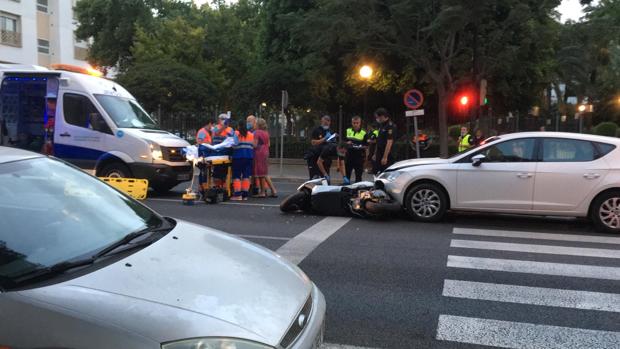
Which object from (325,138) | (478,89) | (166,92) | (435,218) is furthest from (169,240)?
(166,92)

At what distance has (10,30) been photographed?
39719 mm

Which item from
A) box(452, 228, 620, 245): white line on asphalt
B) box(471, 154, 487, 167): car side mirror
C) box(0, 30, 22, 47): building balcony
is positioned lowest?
box(452, 228, 620, 245): white line on asphalt

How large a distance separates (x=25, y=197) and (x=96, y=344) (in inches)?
55.2

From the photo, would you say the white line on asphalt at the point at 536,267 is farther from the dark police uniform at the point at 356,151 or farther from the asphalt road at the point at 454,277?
the dark police uniform at the point at 356,151

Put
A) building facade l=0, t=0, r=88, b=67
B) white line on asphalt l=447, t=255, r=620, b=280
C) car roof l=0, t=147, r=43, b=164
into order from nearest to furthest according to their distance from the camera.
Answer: car roof l=0, t=147, r=43, b=164
white line on asphalt l=447, t=255, r=620, b=280
building facade l=0, t=0, r=88, b=67

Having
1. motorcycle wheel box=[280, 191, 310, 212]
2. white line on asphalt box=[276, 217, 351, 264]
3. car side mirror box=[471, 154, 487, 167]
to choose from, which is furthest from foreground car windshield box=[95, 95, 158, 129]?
car side mirror box=[471, 154, 487, 167]

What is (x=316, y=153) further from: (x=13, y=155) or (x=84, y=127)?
(x=13, y=155)

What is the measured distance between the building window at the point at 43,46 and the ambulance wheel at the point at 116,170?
39214 millimetres

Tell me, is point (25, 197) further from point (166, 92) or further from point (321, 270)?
point (166, 92)

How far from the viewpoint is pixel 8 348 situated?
6.77 ft

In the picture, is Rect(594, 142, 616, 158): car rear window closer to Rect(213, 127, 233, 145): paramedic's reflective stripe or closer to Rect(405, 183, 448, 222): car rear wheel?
Rect(405, 183, 448, 222): car rear wheel

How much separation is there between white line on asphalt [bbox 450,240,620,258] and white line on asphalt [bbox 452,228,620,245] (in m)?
0.65

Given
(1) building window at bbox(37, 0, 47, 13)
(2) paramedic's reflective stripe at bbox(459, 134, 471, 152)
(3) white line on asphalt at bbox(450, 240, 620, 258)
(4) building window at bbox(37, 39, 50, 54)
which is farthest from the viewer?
(4) building window at bbox(37, 39, 50, 54)

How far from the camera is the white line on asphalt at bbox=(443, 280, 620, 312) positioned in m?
5.06
